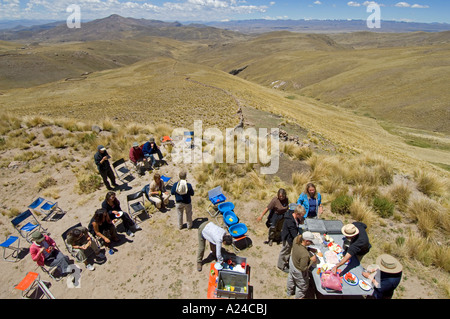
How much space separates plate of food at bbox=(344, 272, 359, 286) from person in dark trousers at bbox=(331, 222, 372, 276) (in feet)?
0.27

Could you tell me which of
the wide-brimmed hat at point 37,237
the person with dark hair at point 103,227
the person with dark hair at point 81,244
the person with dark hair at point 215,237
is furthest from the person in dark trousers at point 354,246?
the wide-brimmed hat at point 37,237

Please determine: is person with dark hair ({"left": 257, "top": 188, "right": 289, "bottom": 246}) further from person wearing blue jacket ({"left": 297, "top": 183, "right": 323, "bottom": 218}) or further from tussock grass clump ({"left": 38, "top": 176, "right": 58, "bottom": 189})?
tussock grass clump ({"left": 38, "top": 176, "right": 58, "bottom": 189})

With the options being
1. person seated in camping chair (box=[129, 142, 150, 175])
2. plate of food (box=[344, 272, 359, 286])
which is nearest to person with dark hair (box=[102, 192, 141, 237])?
person seated in camping chair (box=[129, 142, 150, 175])

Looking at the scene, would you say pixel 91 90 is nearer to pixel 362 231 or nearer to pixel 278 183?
pixel 278 183

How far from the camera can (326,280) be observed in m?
4.41

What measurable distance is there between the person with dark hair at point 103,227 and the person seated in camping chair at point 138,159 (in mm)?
3724

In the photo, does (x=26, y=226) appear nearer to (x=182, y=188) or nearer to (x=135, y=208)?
(x=135, y=208)

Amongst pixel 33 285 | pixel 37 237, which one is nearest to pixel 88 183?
pixel 37 237

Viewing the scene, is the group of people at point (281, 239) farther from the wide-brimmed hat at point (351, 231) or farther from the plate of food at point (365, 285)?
the plate of food at point (365, 285)

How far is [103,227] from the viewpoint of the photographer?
21.2ft

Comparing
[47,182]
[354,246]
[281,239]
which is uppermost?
[354,246]

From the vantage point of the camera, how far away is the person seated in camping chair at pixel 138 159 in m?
9.86

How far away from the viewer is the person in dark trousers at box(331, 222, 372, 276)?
4.62m

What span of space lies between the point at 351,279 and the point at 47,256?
721 cm
